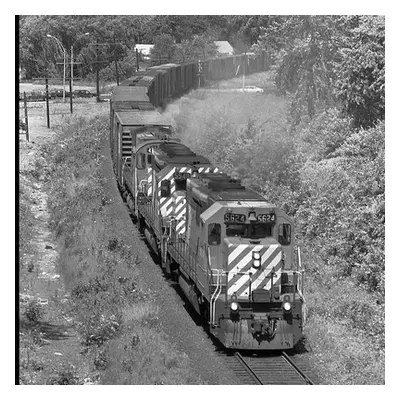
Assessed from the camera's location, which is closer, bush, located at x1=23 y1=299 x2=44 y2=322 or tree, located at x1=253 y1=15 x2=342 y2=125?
bush, located at x1=23 y1=299 x2=44 y2=322

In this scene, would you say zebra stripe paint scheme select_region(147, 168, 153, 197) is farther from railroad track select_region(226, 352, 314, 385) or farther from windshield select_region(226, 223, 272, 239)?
railroad track select_region(226, 352, 314, 385)

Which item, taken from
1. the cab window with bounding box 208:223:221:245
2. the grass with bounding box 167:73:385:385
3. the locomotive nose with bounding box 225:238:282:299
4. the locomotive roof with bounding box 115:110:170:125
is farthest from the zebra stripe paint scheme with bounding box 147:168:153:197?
the locomotive nose with bounding box 225:238:282:299

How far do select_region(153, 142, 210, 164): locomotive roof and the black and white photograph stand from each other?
0.12m

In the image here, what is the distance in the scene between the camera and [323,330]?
21141 millimetres

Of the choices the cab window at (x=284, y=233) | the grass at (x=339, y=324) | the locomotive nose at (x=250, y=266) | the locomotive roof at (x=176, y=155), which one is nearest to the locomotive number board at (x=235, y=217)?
the locomotive nose at (x=250, y=266)

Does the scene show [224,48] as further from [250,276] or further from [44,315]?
[250,276]

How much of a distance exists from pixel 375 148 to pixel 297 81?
15.5 meters

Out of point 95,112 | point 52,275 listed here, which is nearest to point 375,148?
point 52,275

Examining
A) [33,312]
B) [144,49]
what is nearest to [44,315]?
[33,312]

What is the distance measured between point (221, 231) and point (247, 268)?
113 centimetres

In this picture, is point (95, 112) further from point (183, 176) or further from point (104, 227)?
point (183, 176)

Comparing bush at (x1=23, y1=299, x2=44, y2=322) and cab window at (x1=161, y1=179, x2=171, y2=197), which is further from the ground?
cab window at (x1=161, y1=179, x2=171, y2=197)

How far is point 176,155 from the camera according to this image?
27406mm

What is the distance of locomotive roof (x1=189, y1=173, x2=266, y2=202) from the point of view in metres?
21.0
